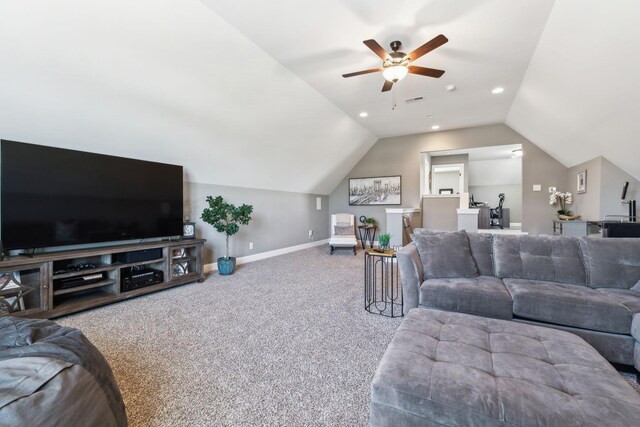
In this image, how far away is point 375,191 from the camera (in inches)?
283

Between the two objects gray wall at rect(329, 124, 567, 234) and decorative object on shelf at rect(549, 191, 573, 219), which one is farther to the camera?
gray wall at rect(329, 124, 567, 234)

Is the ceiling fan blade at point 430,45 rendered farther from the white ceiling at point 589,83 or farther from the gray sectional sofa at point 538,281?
the gray sectional sofa at point 538,281

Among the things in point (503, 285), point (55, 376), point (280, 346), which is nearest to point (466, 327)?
point (503, 285)

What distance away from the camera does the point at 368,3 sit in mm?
2359

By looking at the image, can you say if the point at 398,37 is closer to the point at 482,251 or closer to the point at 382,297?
the point at 482,251

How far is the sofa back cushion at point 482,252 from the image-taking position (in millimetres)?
2484

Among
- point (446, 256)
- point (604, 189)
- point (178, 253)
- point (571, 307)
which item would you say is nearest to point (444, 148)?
point (604, 189)

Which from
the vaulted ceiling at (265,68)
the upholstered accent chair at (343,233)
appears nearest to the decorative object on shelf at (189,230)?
the vaulted ceiling at (265,68)

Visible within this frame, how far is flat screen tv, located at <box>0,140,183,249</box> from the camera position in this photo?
2457 mm

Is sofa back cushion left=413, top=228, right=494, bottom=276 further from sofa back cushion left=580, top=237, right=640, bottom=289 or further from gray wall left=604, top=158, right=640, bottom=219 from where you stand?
gray wall left=604, top=158, right=640, bottom=219

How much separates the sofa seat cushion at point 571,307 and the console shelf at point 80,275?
373 cm

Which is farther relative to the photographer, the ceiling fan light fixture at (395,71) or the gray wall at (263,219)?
the gray wall at (263,219)

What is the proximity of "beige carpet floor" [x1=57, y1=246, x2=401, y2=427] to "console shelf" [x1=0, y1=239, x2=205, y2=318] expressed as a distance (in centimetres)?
14

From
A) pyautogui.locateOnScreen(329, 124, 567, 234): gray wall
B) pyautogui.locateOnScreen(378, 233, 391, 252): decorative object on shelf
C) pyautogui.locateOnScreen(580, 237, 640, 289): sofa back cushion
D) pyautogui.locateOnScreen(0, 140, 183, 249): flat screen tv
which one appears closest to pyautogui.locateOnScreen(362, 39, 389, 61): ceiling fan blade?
pyautogui.locateOnScreen(378, 233, 391, 252): decorative object on shelf
